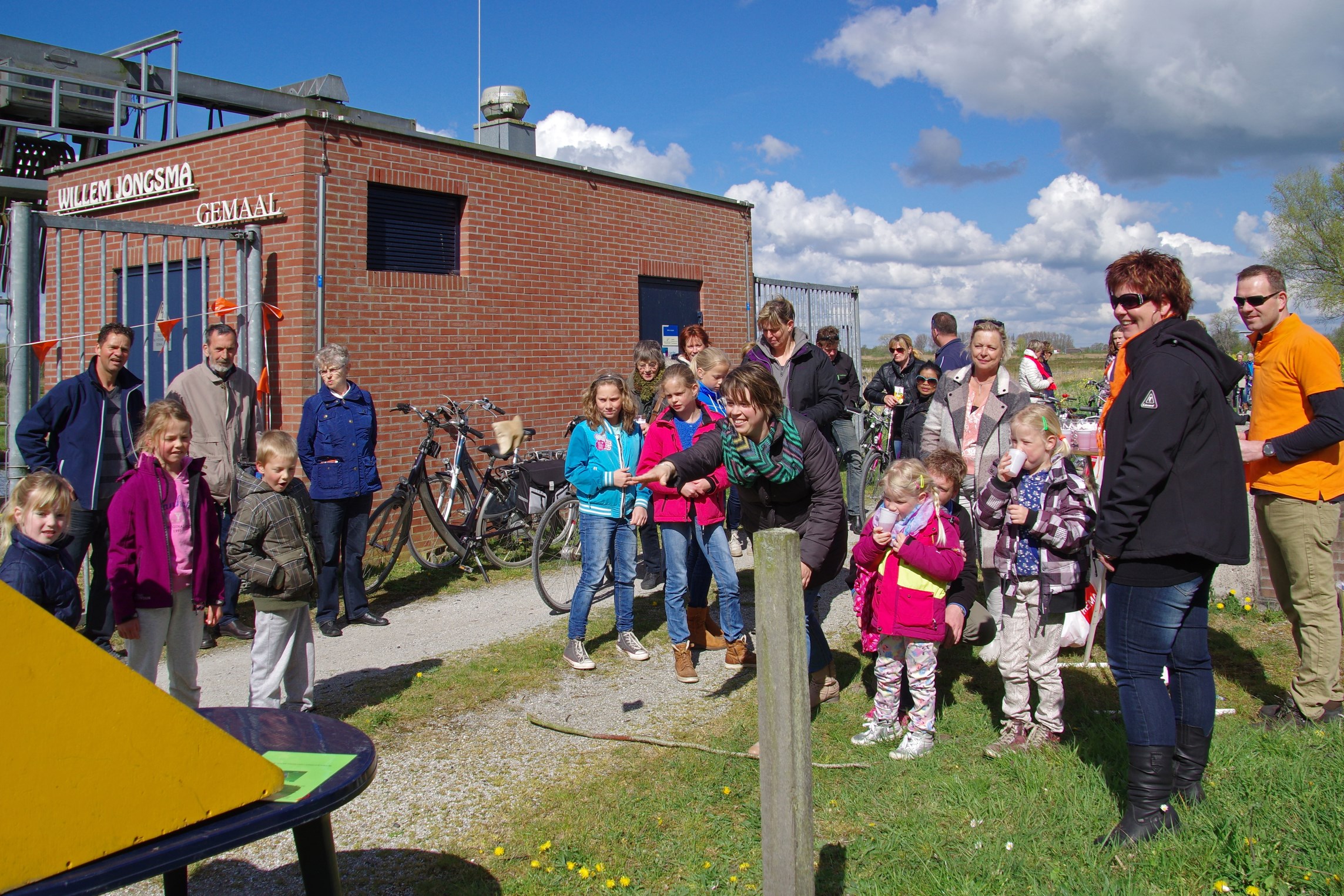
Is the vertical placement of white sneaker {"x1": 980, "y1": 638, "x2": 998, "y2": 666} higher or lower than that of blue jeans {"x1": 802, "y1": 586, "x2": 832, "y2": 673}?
lower

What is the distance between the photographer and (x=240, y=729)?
2734 mm

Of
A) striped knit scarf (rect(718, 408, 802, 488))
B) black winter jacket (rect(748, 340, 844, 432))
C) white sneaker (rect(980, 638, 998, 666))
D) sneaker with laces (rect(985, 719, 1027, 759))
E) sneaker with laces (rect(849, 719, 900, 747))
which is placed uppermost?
black winter jacket (rect(748, 340, 844, 432))

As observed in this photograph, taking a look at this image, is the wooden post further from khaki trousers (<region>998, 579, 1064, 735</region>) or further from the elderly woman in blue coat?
the elderly woman in blue coat

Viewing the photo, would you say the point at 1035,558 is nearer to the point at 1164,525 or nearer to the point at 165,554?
the point at 1164,525

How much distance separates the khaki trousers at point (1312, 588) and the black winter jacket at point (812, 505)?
81.4 inches

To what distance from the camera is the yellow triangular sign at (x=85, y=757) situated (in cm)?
190

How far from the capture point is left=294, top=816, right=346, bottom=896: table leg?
2623 millimetres

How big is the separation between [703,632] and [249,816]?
13.6 ft

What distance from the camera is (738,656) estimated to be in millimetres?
5816

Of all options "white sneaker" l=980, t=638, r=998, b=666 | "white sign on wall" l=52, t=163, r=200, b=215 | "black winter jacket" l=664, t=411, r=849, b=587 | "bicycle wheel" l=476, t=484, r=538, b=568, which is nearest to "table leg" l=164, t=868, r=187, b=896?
"black winter jacket" l=664, t=411, r=849, b=587

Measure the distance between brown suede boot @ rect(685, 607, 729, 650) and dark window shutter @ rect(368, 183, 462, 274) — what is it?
512cm

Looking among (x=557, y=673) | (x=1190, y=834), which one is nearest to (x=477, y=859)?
(x=557, y=673)

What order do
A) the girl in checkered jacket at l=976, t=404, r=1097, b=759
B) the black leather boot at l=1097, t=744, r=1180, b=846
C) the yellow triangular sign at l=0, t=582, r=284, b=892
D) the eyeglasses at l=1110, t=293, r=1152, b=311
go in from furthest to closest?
the girl in checkered jacket at l=976, t=404, r=1097, b=759
the eyeglasses at l=1110, t=293, r=1152, b=311
the black leather boot at l=1097, t=744, r=1180, b=846
the yellow triangular sign at l=0, t=582, r=284, b=892

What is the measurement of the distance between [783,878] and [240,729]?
1.61 m
